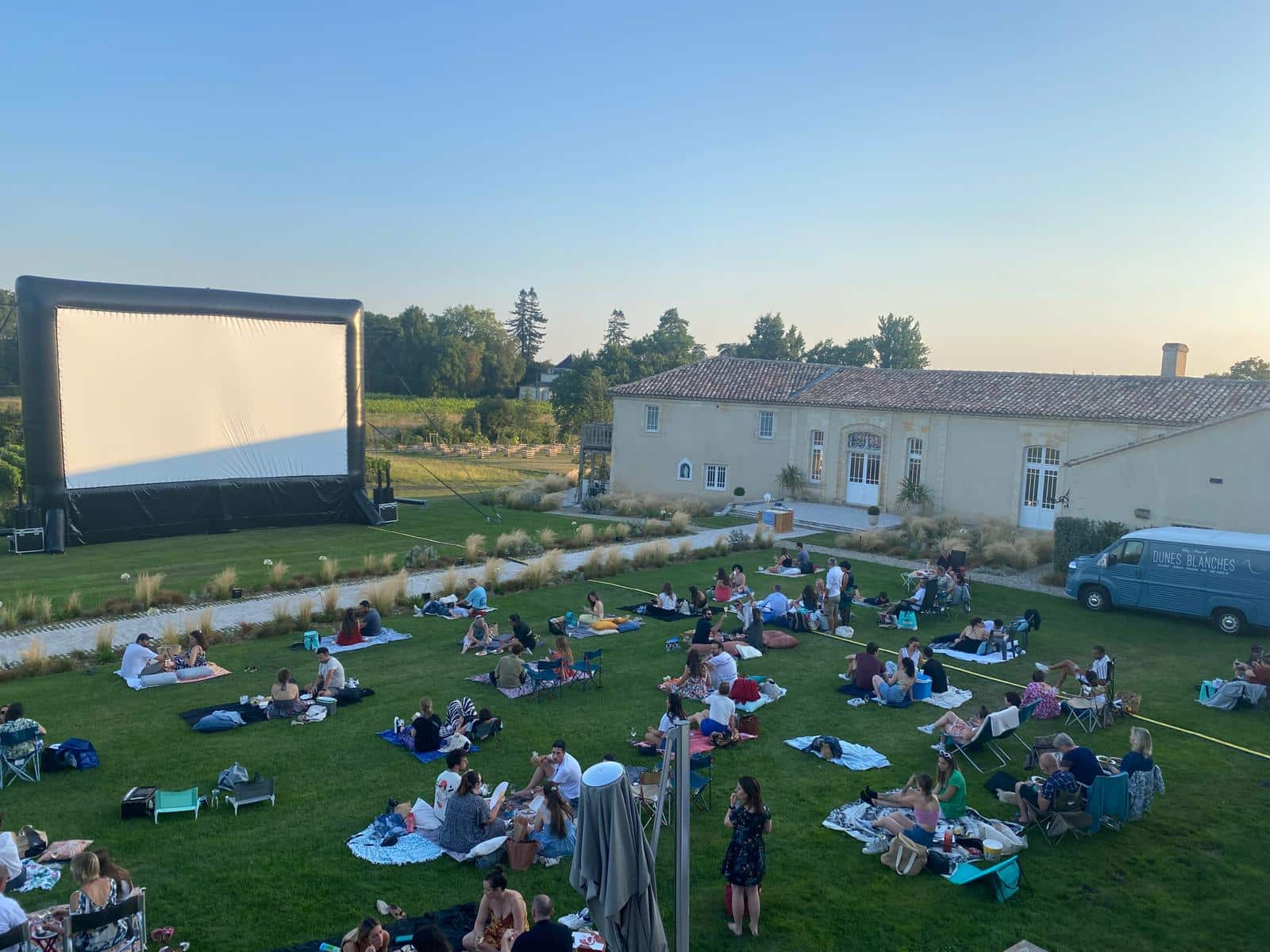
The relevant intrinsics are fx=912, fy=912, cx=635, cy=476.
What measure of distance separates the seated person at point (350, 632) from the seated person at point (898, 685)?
8.71 m

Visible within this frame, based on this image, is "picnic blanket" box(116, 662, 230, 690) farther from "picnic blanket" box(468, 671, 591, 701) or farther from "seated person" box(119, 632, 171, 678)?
"picnic blanket" box(468, 671, 591, 701)

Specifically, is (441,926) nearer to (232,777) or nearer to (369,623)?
(232,777)

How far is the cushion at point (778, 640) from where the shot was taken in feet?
52.4

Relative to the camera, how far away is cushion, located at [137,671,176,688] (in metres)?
13.5

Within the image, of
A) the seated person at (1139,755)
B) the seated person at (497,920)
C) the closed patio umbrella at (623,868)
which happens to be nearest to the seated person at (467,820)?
the seated person at (497,920)

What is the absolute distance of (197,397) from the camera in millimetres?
27922

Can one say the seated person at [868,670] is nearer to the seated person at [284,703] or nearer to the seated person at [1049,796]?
the seated person at [1049,796]

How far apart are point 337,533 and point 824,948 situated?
24.5 metres

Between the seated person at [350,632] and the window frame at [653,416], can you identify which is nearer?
the seated person at [350,632]

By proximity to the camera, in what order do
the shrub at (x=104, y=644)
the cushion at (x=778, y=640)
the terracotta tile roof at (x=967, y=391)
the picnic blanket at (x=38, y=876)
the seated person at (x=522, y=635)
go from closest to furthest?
the picnic blanket at (x=38, y=876) < the shrub at (x=104, y=644) < the seated person at (x=522, y=635) < the cushion at (x=778, y=640) < the terracotta tile roof at (x=967, y=391)

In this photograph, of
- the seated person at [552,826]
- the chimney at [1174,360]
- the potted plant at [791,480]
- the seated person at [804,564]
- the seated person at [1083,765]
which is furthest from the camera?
the potted plant at [791,480]

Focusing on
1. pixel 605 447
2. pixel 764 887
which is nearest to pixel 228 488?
pixel 605 447

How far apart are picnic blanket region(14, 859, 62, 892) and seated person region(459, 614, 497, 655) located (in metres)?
7.64

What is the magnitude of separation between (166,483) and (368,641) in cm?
1475
